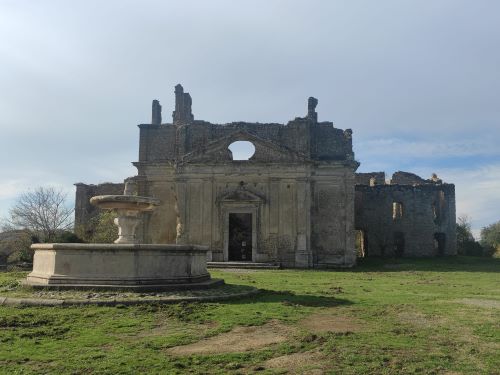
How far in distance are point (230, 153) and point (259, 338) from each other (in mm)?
22695

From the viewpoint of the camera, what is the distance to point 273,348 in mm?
7062

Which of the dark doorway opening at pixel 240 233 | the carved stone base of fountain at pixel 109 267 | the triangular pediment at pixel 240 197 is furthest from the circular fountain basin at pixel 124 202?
the dark doorway opening at pixel 240 233

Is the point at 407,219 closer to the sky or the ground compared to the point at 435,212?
closer to the ground

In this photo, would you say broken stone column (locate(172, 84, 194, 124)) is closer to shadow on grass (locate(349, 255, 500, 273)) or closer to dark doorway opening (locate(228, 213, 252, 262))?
dark doorway opening (locate(228, 213, 252, 262))

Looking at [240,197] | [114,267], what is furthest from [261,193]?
[114,267]

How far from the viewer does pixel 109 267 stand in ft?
38.0

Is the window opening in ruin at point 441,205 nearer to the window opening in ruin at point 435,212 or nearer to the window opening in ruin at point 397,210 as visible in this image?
the window opening in ruin at point 435,212

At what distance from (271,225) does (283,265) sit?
234 cm

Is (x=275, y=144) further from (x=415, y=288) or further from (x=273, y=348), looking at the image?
(x=273, y=348)

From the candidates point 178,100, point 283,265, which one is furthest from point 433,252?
point 178,100

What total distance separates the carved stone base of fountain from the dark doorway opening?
58.4 ft

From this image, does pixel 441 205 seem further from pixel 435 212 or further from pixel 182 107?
pixel 182 107

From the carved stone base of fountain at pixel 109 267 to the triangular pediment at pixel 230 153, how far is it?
17.9 m

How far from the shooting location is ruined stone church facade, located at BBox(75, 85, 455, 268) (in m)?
29.2
